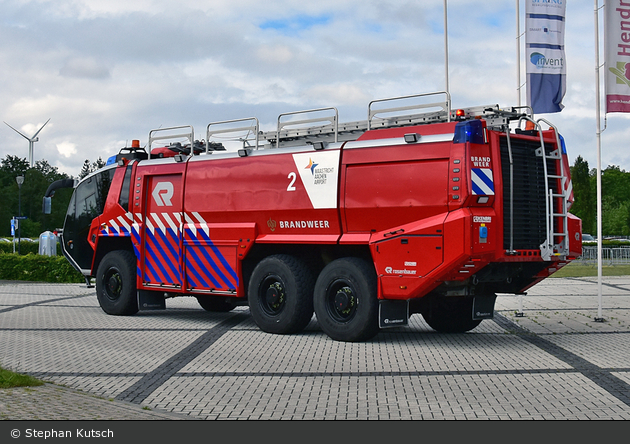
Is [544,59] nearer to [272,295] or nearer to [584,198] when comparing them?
[272,295]

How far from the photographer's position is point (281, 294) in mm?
11828

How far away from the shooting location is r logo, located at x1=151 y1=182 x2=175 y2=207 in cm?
1380

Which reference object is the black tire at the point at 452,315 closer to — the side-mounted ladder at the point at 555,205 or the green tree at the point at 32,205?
the side-mounted ladder at the point at 555,205

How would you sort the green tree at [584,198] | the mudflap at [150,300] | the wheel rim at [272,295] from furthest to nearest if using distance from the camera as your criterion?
the green tree at [584,198]
the mudflap at [150,300]
the wheel rim at [272,295]

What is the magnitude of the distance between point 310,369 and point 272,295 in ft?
10.3

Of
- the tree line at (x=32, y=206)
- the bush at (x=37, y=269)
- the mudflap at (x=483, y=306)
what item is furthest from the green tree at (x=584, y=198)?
the mudflap at (x=483, y=306)

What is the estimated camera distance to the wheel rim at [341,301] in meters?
10.9

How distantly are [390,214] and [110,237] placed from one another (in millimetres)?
6979

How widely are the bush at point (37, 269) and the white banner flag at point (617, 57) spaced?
18758mm

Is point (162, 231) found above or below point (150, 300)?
above

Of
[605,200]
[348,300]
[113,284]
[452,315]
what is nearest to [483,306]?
[452,315]

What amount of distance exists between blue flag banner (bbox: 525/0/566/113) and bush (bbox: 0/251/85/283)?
691 inches

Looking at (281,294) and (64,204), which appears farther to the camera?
(64,204)
